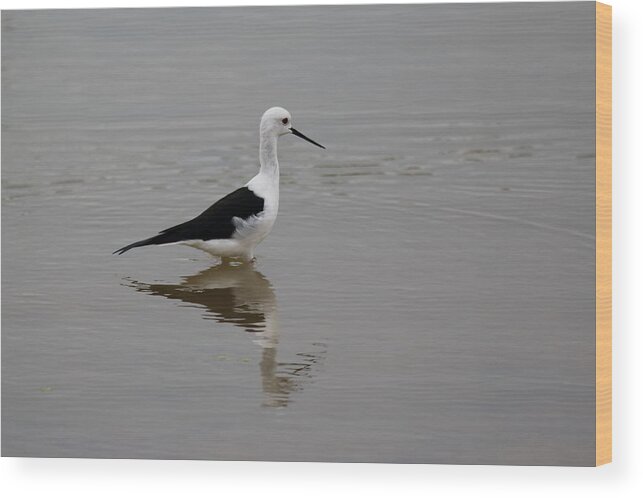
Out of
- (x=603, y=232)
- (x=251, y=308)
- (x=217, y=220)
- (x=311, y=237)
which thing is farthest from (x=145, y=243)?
(x=603, y=232)

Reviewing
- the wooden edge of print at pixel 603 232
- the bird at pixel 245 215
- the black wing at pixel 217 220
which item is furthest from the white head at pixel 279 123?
the wooden edge of print at pixel 603 232

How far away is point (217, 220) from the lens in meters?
4.09

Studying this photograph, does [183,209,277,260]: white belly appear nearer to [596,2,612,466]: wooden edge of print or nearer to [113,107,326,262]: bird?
[113,107,326,262]: bird

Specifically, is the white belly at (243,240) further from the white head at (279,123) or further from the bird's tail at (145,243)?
the white head at (279,123)

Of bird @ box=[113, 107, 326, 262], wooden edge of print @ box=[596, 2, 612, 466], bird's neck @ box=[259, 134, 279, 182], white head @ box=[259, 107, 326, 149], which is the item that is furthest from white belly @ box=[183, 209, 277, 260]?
wooden edge of print @ box=[596, 2, 612, 466]

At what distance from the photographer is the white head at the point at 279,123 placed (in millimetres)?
4051

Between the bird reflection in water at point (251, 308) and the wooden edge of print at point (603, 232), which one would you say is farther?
the bird reflection in water at point (251, 308)

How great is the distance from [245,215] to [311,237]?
0.71 feet

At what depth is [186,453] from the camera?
408 cm

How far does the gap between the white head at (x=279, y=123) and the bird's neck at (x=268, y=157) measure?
2cm

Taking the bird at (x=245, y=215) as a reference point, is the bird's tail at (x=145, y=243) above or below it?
below

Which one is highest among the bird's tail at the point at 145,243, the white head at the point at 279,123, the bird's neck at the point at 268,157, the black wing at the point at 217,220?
the white head at the point at 279,123

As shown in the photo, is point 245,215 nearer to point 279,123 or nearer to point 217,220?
point 217,220

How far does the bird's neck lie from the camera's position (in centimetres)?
407
